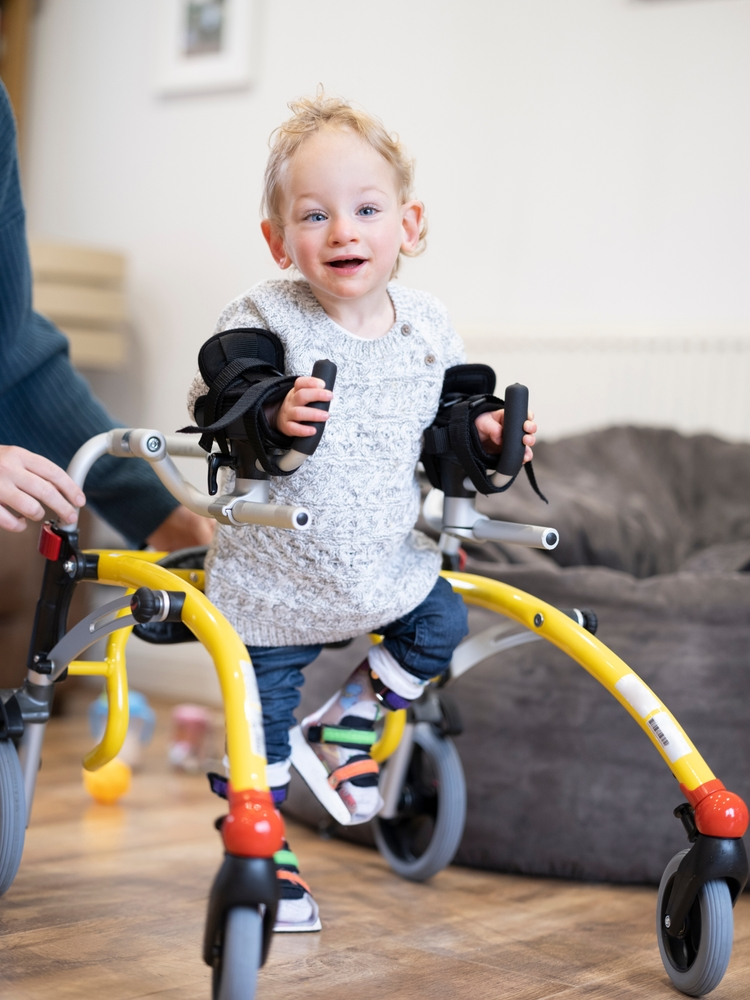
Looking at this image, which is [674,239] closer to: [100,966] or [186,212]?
[186,212]

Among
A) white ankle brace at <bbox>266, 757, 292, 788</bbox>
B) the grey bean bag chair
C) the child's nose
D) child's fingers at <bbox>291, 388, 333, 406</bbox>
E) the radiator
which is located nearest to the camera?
child's fingers at <bbox>291, 388, 333, 406</bbox>

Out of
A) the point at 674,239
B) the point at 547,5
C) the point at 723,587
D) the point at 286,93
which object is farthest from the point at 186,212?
the point at 723,587

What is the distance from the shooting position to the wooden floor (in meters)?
1.03

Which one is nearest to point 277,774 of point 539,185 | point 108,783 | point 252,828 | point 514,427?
point 252,828

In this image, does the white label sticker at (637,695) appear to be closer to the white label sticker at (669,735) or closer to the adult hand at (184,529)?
the white label sticker at (669,735)

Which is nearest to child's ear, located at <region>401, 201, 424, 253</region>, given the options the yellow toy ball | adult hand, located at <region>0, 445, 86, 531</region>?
adult hand, located at <region>0, 445, 86, 531</region>

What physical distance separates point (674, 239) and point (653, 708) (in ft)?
5.09

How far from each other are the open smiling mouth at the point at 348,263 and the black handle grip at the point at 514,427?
0.18m

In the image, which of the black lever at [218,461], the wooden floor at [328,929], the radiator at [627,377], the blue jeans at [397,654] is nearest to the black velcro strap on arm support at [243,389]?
the black lever at [218,461]

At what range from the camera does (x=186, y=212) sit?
9.68ft

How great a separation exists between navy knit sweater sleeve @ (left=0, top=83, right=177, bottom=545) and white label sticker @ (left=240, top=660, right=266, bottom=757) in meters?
0.51

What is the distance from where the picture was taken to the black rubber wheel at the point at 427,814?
4.58 ft

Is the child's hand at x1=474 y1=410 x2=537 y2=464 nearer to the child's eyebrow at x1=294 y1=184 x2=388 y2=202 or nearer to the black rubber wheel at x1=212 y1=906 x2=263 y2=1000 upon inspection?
the child's eyebrow at x1=294 y1=184 x2=388 y2=202

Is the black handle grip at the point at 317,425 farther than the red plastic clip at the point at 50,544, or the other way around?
the red plastic clip at the point at 50,544
